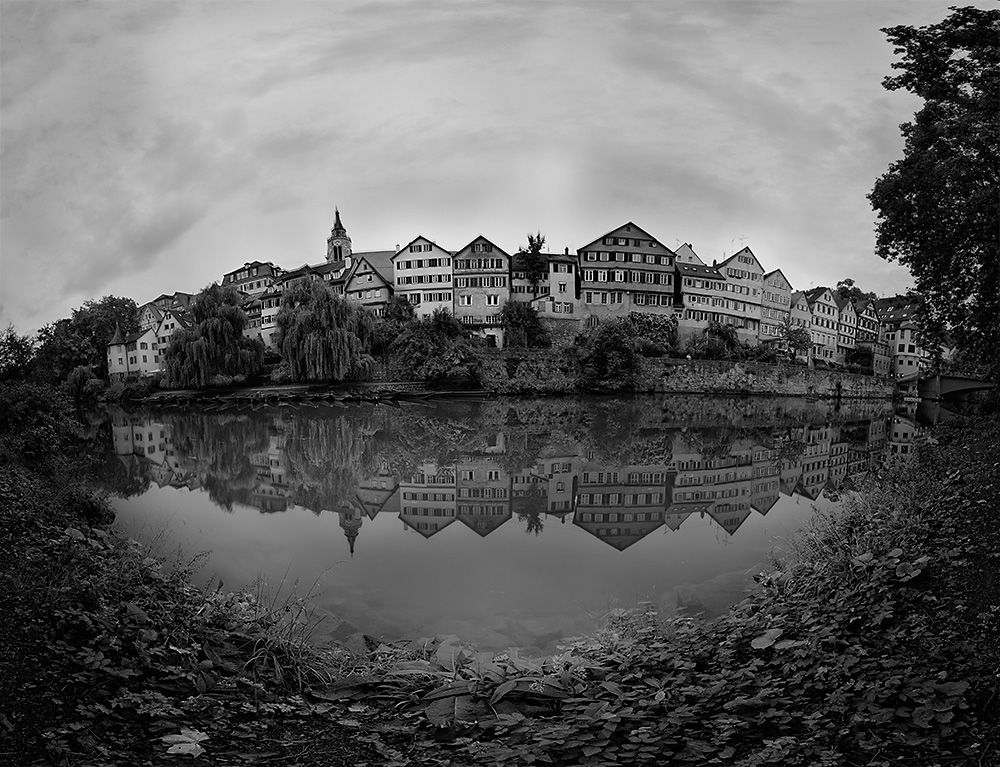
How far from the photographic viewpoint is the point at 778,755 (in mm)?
3496

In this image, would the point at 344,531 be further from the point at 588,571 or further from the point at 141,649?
the point at 141,649

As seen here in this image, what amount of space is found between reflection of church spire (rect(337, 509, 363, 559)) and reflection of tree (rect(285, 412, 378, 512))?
2.13ft

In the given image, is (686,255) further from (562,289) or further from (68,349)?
(68,349)

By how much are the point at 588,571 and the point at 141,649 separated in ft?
19.3

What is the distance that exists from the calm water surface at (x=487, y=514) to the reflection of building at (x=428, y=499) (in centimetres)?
7

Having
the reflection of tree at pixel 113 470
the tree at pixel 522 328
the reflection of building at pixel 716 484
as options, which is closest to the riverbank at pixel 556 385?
the tree at pixel 522 328

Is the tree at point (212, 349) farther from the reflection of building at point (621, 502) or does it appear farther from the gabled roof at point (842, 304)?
the gabled roof at point (842, 304)

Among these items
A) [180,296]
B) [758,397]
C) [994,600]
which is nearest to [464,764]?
[994,600]

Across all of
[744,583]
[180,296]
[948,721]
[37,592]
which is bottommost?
[744,583]

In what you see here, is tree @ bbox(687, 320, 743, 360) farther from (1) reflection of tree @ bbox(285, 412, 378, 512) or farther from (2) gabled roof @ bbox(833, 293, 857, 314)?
(1) reflection of tree @ bbox(285, 412, 378, 512)

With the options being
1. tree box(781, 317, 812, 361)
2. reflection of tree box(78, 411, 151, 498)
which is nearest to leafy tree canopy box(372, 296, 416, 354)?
reflection of tree box(78, 411, 151, 498)

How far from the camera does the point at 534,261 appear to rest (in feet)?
222

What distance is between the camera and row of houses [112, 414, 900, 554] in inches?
480

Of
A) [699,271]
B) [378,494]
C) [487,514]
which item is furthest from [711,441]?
[699,271]
